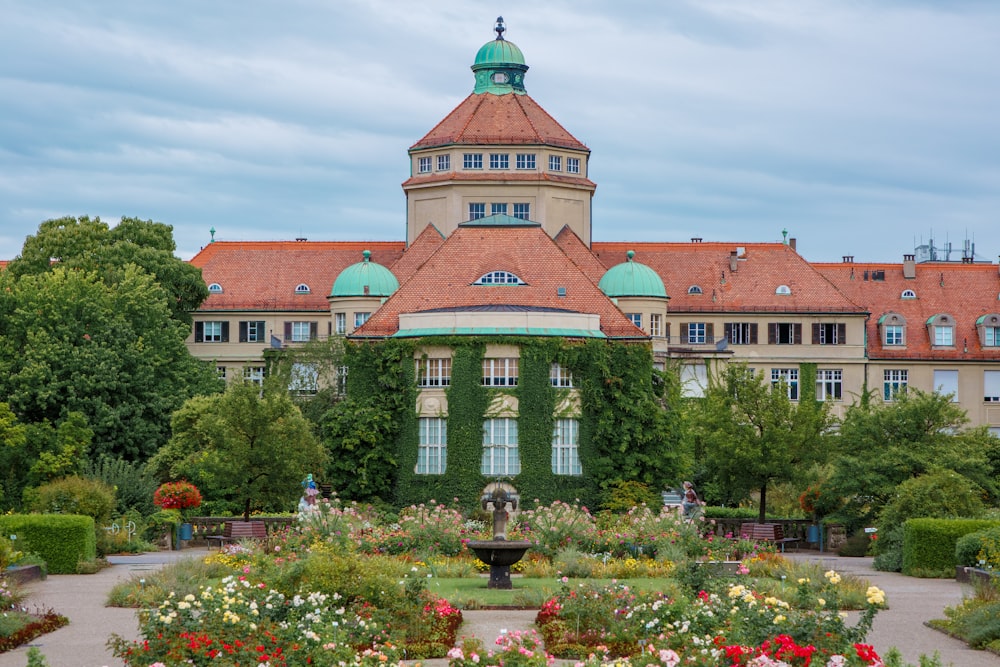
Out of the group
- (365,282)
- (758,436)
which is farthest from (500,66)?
(758,436)

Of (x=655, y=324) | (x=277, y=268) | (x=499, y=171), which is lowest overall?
(x=655, y=324)

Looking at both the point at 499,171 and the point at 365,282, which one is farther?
→ the point at 499,171

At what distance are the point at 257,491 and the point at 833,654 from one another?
33229mm

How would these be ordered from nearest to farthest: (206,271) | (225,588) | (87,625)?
(225,588), (87,625), (206,271)

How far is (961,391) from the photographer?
87375 millimetres

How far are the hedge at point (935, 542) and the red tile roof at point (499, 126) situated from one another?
144 ft

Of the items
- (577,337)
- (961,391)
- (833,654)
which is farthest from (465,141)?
(833,654)

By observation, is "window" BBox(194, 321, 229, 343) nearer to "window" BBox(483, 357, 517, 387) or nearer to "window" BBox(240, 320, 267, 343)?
"window" BBox(240, 320, 267, 343)

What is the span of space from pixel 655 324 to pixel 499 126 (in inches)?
502

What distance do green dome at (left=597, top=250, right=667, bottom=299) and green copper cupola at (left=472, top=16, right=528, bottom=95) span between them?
42.9ft

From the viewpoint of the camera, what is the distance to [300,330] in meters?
88.1

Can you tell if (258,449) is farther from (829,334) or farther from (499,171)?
(829,334)

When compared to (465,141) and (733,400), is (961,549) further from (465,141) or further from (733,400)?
(465,141)

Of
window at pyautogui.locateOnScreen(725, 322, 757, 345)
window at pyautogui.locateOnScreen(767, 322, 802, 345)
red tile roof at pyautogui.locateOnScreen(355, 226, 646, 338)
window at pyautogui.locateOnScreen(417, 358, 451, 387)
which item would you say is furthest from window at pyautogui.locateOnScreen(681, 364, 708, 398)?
window at pyautogui.locateOnScreen(417, 358, 451, 387)
